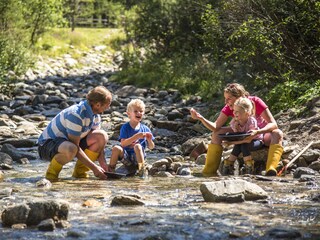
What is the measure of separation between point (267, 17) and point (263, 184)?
6965mm

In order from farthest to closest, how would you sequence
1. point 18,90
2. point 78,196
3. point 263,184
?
point 18,90
point 263,184
point 78,196

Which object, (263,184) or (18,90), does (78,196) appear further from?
(18,90)

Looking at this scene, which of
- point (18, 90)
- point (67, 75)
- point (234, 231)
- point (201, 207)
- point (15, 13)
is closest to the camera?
point (234, 231)

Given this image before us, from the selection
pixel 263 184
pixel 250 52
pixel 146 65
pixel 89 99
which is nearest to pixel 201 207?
pixel 263 184

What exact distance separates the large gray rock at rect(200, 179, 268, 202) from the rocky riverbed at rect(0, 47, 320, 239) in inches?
0.7

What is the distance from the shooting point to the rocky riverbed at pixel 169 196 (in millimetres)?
5805

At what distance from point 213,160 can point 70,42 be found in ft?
125

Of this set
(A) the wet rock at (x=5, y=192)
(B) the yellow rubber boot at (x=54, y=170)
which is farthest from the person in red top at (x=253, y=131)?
(A) the wet rock at (x=5, y=192)

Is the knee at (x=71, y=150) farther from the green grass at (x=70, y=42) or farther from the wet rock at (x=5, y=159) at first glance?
the green grass at (x=70, y=42)

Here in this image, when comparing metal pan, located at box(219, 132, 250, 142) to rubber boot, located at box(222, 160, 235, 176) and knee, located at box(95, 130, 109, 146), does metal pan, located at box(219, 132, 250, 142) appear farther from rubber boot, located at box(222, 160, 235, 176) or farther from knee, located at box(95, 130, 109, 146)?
knee, located at box(95, 130, 109, 146)

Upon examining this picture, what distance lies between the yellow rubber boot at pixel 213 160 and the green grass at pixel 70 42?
27.8 meters

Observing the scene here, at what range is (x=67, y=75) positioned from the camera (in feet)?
114

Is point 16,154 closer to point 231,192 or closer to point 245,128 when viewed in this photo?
point 245,128

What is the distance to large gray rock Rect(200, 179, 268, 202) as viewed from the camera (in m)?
7.05
